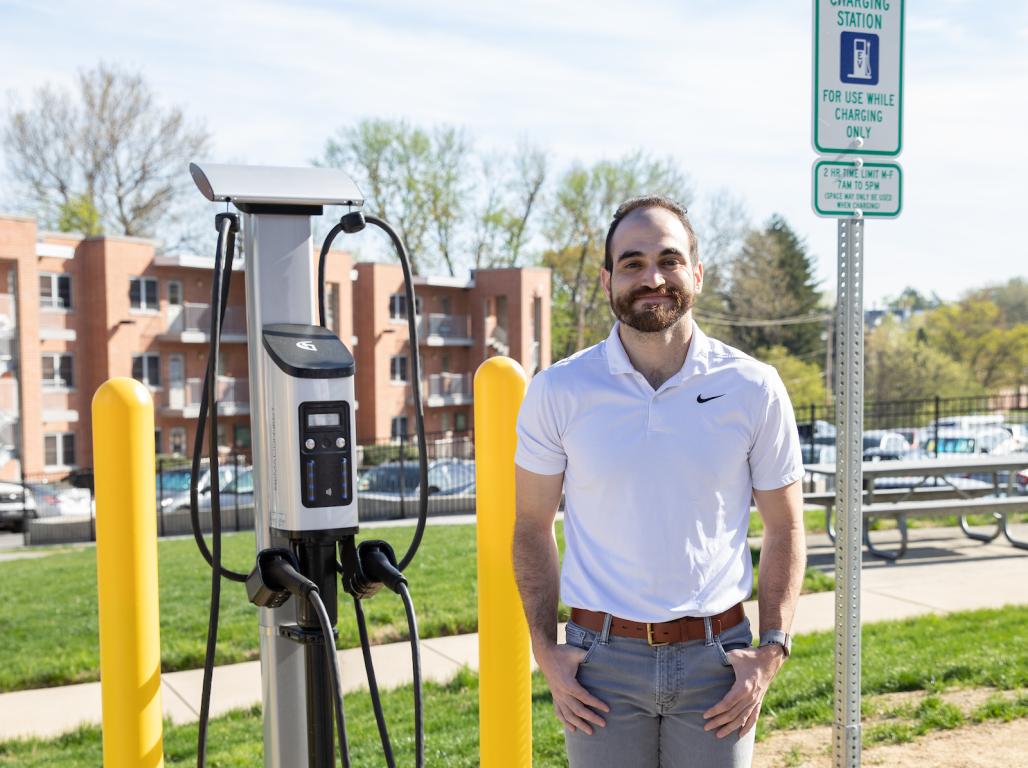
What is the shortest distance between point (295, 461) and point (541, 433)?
581mm

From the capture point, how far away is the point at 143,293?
35375 millimetres

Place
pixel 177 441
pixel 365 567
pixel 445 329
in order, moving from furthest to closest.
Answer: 1. pixel 445 329
2. pixel 177 441
3. pixel 365 567

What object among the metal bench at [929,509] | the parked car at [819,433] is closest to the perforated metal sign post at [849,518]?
the metal bench at [929,509]

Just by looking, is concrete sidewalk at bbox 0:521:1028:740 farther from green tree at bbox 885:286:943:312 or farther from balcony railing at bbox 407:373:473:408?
green tree at bbox 885:286:943:312

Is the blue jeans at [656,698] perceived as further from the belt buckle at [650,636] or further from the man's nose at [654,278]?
the man's nose at [654,278]

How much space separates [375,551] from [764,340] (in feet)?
189

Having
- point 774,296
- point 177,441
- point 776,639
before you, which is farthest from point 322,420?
point 774,296

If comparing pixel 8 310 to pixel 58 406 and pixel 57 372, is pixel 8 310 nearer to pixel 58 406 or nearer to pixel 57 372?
pixel 57 372

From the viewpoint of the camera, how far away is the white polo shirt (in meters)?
2.36

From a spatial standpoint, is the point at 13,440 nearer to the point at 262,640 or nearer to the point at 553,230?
the point at 553,230

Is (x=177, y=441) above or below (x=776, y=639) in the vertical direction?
below

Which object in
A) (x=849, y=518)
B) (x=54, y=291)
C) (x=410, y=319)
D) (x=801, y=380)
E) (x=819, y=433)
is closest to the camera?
(x=410, y=319)

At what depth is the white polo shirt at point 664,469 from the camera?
2.36 metres

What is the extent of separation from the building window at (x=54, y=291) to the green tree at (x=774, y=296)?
34.9 metres
